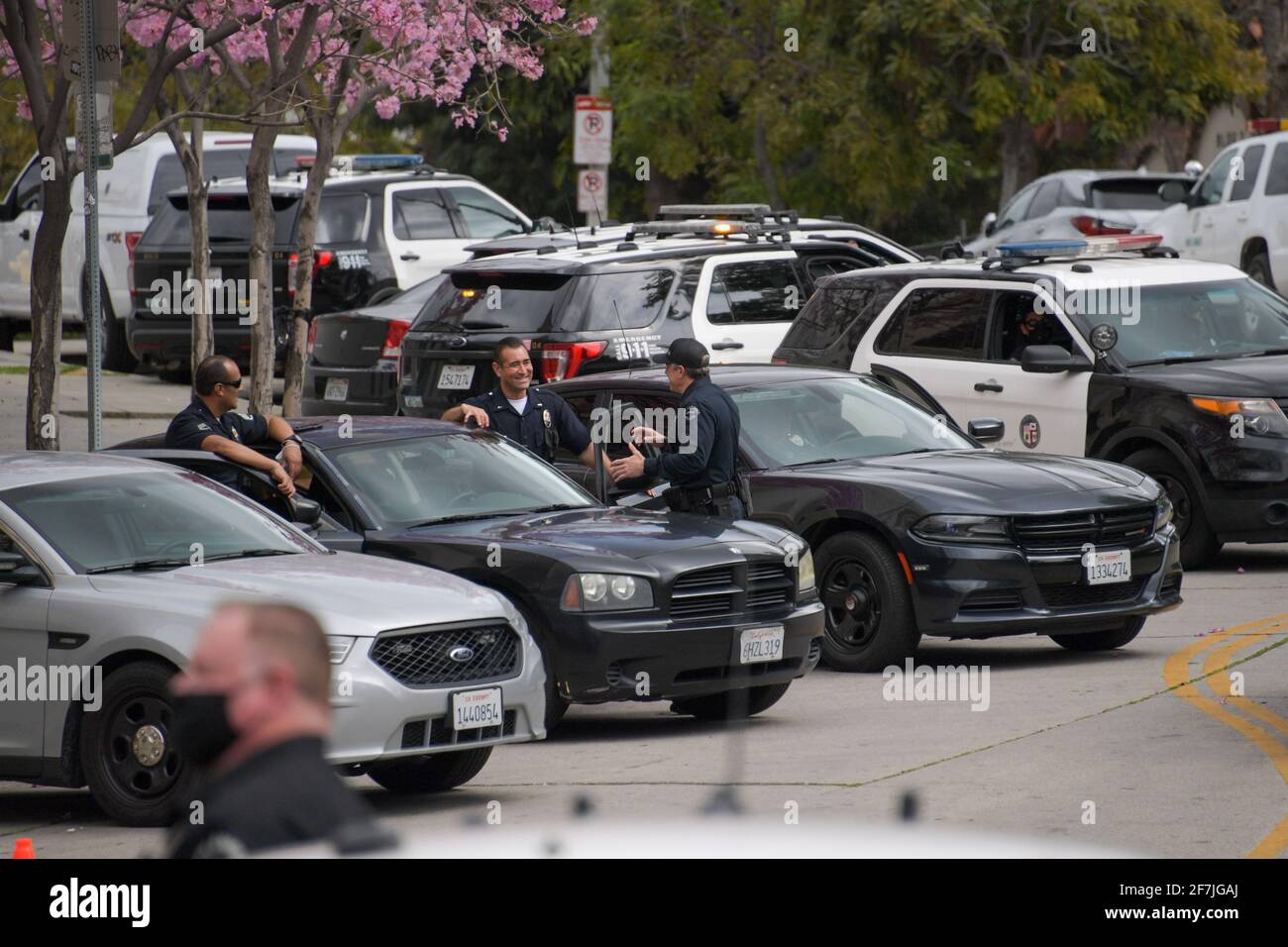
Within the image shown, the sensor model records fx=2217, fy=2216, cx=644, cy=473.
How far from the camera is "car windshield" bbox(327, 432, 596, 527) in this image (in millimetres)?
10953

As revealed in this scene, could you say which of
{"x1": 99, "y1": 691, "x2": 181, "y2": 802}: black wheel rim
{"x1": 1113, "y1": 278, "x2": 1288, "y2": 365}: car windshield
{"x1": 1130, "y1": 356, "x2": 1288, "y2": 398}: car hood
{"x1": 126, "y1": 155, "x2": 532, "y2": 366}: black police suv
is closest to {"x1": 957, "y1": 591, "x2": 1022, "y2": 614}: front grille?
{"x1": 1130, "y1": 356, "x2": 1288, "y2": 398}: car hood

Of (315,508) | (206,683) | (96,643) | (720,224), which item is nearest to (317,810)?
(206,683)

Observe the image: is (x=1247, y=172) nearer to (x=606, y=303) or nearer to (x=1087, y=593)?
(x=606, y=303)

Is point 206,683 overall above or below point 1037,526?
above

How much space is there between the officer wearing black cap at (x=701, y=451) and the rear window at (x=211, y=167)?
1391 centimetres

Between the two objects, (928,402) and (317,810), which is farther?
(928,402)

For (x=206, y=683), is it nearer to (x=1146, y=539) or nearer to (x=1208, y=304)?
(x=1146, y=539)

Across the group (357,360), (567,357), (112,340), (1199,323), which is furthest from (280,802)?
(112,340)

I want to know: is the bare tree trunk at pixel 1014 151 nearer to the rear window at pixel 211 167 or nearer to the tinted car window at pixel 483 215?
the tinted car window at pixel 483 215

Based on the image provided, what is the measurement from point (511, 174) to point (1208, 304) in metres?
28.5

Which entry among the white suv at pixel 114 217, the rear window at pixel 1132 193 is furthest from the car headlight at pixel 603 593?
the rear window at pixel 1132 193

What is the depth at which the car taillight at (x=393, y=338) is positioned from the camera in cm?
1886

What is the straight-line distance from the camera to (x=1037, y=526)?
38.0 ft
